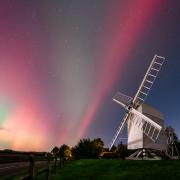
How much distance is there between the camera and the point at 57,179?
20906 mm

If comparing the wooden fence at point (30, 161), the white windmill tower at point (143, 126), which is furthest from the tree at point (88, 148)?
the wooden fence at point (30, 161)

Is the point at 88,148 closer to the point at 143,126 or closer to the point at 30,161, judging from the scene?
the point at 143,126

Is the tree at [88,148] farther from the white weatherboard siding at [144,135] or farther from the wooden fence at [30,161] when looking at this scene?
the wooden fence at [30,161]

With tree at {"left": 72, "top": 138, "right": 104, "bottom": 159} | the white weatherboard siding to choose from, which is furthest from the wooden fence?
tree at {"left": 72, "top": 138, "right": 104, "bottom": 159}

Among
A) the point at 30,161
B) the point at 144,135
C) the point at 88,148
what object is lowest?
the point at 30,161

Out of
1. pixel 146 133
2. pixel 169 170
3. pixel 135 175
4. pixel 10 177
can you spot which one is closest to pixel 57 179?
pixel 10 177

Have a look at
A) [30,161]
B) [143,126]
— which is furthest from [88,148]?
[30,161]

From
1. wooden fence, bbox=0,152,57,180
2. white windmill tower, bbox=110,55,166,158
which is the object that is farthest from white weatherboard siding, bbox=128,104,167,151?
wooden fence, bbox=0,152,57,180

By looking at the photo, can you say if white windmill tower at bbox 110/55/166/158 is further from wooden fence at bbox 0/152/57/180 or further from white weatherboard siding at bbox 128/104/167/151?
wooden fence at bbox 0/152/57/180

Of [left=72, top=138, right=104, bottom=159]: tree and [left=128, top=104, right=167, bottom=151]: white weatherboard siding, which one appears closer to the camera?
[left=128, top=104, right=167, bottom=151]: white weatherboard siding

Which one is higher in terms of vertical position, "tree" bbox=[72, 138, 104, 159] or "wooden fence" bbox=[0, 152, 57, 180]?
"tree" bbox=[72, 138, 104, 159]

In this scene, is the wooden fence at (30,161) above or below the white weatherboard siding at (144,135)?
below

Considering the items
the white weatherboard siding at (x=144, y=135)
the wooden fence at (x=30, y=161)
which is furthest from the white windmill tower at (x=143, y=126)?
the wooden fence at (x=30, y=161)

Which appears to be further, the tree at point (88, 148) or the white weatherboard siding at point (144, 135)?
the tree at point (88, 148)
